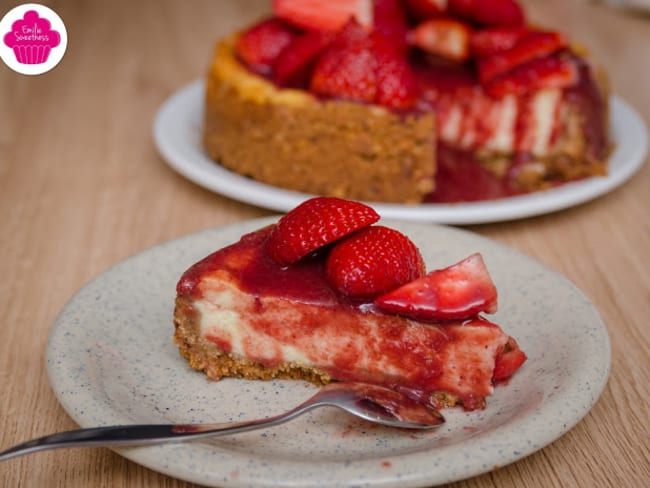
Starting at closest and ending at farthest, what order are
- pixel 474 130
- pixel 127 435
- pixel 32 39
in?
pixel 127 435 < pixel 32 39 < pixel 474 130

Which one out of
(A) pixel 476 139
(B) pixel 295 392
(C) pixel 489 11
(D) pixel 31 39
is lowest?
(A) pixel 476 139

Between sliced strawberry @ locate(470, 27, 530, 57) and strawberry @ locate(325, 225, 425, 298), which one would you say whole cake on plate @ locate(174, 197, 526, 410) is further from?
sliced strawberry @ locate(470, 27, 530, 57)

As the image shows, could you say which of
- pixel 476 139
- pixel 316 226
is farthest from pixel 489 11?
pixel 316 226

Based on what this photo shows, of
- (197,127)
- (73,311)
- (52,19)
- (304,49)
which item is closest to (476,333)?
(73,311)

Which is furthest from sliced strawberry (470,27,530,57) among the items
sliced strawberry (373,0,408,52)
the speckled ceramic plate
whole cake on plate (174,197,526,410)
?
whole cake on plate (174,197,526,410)

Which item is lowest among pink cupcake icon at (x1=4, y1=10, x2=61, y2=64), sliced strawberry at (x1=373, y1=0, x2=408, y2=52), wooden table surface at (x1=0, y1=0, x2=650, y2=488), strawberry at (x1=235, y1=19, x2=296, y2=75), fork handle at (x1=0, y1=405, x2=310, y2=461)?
wooden table surface at (x1=0, y1=0, x2=650, y2=488)

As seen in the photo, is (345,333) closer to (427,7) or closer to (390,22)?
(390,22)

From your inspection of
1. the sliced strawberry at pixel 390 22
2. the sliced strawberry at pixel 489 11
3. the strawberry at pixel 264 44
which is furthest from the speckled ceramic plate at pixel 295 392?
the sliced strawberry at pixel 489 11
